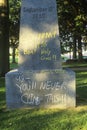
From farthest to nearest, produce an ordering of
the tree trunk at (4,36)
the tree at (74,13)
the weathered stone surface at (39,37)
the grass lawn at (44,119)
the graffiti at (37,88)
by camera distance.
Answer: the tree at (74,13)
the tree trunk at (4,36)
the weathered stone surface at (39,37)
the graffiti at (37,88)
the grass lawn at (44,119)

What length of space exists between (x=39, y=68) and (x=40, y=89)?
0.55 metres

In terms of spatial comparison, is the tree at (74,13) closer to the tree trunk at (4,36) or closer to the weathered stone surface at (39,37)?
the tree trunk at (4,36)

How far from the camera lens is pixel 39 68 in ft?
29.5

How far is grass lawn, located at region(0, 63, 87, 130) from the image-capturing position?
7.14 m

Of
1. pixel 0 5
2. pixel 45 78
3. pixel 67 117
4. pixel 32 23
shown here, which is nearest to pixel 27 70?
pixel 45 78

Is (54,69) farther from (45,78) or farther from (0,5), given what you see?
(0,5)

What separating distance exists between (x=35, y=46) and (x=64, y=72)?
91cm

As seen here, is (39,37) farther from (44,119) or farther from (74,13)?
(74,13)

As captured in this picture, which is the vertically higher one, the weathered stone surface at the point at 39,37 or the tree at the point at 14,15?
the tree at the point at 14,15

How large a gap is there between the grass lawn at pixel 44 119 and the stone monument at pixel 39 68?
258 millimetres

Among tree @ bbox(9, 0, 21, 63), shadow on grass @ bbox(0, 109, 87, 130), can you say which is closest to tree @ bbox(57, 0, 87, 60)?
tree @ bbox(9, 0, 21, 63)

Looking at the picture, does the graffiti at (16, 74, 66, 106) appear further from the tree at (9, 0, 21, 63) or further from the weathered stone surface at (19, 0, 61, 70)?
the tree at (9, 0, 21, 63)

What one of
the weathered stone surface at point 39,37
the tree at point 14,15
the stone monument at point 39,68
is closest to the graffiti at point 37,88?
the stone monument at point 39,68

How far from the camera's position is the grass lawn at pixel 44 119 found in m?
7.14
